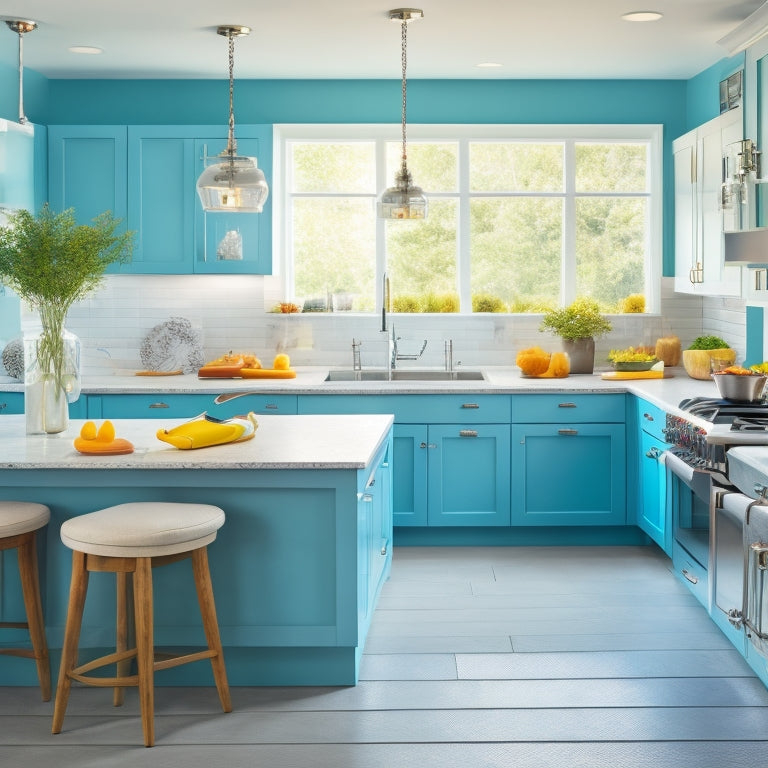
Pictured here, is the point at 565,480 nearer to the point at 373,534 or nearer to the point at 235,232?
the point at 373,534

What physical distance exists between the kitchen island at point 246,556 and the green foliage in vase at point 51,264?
51 centimetres

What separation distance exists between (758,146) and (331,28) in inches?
87.2

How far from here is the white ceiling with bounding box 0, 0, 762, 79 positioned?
5.06m

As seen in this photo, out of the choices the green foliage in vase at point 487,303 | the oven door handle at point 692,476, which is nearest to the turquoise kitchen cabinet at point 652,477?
the oven door handle at point 692,476

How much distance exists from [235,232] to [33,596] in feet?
10.8

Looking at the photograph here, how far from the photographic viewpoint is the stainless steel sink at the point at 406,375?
6766mm

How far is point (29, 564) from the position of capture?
12.2 ft

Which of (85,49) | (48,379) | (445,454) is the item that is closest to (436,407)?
(445,454)

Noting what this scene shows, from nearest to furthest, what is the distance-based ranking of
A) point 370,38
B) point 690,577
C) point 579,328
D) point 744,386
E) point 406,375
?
point 690,577 → point 744,386 → point 370,38 → point 579,328 → point 406,375

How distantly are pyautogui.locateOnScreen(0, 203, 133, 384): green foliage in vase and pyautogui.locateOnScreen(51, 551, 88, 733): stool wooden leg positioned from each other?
1049mm

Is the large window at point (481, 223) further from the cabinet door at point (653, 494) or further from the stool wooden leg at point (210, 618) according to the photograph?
the stool wooden leg at point (210, 618)

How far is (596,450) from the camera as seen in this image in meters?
6.11

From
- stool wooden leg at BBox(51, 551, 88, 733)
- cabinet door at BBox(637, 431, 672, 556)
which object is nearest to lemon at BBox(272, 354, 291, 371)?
cabinet door at BBox(637, 431, 672, 556)

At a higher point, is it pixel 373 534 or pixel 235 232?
pixel 235 232
